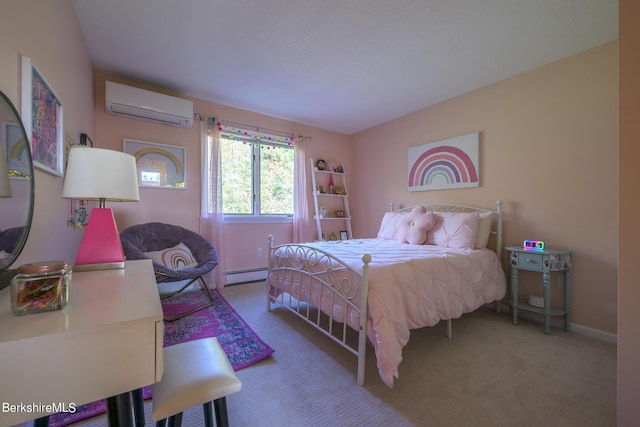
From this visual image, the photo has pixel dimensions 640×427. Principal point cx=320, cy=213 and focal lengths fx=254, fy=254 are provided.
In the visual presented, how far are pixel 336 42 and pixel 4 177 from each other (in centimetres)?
228

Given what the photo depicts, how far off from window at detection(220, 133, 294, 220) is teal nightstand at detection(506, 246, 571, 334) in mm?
3007

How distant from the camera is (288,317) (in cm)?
254

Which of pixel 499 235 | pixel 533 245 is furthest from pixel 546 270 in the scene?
pixel 499 235

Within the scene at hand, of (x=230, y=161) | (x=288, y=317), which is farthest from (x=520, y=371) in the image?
(x=230, y=161)

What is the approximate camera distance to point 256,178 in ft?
12.7

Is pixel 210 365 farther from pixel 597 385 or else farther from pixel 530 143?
pixel 530 143

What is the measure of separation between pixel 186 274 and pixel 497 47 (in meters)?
3.55

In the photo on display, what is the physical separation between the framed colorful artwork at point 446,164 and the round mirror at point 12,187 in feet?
11.7

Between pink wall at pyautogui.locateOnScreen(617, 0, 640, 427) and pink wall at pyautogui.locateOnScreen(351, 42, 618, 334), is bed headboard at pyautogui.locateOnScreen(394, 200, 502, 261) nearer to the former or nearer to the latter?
pink wall at pyautogui.locateOnScreen(351, 42, 618, 334)

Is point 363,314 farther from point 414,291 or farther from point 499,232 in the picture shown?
point 499,232

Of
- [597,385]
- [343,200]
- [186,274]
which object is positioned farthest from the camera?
[343,200]

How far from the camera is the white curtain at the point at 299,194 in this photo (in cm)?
407

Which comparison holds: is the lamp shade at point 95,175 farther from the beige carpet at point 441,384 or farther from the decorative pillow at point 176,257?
the decorative pillow at point 176,257

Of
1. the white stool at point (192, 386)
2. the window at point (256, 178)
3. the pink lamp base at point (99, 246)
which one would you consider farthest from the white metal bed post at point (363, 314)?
the window at point (256, 178)
